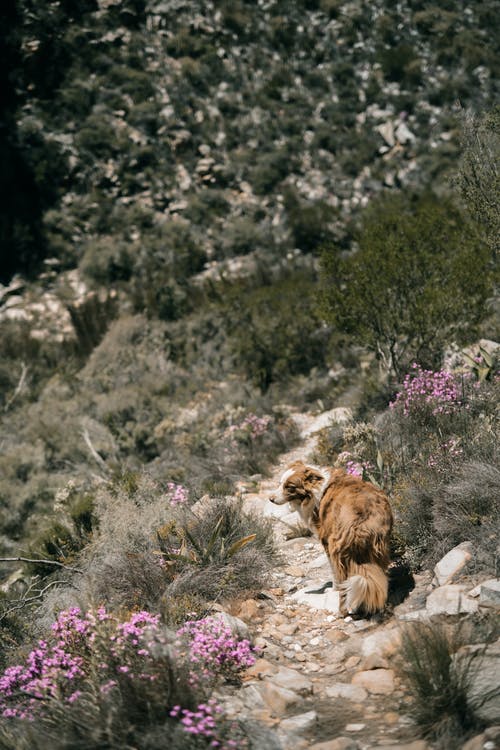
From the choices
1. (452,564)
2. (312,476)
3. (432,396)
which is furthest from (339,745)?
(432,396)

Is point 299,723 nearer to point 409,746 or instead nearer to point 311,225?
point 409,746

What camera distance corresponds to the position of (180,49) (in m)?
27.9

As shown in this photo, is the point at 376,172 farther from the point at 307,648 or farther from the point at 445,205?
the point at 307,648

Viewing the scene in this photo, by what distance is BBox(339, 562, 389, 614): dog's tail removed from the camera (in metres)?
4.16

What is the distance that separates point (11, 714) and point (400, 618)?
248 centimetres

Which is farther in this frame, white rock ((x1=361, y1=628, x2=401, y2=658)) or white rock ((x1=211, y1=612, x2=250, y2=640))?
white rock ((x1=211, y1=612, x2=250, y2=640))

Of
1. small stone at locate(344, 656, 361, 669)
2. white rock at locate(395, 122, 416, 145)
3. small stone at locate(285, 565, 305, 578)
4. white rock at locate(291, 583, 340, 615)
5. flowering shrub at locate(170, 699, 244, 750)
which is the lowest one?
small stone at locate(285, 565, 305, 578)

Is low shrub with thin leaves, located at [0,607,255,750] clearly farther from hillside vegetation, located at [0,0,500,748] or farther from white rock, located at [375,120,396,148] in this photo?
white rock, located at [375,120,396,148]

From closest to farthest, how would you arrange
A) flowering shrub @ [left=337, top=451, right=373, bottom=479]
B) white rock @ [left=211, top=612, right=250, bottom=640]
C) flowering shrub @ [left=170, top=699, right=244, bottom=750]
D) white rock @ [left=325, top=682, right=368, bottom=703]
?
flowering shrub @ [left=170, top=699, right=244, bottom=750] → white rock @ [left=325, top=682, right=368, bottom=703] → white rock @ [left=211, top=612, right=250, bottom=640] → flowering shrub @ [left=337, top=451, right=373, bottom=479]

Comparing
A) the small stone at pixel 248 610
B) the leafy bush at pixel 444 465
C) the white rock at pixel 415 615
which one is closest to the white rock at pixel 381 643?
the white rock at pixel 415 615

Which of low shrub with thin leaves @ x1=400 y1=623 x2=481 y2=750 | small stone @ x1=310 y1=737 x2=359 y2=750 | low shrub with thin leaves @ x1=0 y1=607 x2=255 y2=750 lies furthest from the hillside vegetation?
low shrub with thin leaves @ x1=400 y1=623 x2=481 y2=750

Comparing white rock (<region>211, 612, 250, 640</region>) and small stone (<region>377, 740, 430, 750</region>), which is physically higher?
small stone (<region>377, 740, 430, 750</region>)

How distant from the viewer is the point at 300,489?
193 inches

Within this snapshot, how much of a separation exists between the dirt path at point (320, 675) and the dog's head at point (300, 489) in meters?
0.74
